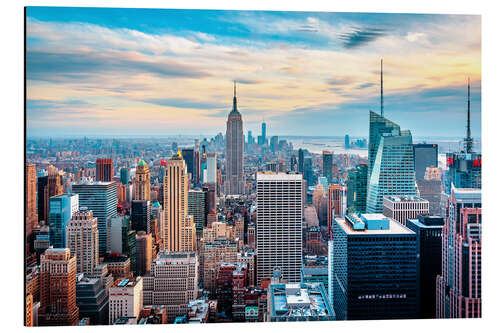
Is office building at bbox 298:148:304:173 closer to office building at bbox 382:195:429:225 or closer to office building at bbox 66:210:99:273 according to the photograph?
office building at bbox 382:195:429:225

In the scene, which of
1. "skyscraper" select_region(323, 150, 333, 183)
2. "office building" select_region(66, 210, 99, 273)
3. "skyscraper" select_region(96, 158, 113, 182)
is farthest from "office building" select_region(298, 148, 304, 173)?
"office building" select_region(66, 210, 99, 273)

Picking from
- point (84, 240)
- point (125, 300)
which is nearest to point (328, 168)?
point (125, 300)

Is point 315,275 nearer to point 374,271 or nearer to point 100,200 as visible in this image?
point 374,271

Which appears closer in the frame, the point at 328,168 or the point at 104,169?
the point at 104,169

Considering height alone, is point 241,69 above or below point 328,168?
above

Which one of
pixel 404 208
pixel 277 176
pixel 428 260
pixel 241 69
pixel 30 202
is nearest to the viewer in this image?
pixel 30 202

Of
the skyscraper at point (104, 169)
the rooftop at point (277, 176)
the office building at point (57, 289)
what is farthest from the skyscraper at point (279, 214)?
the office building at point (57, 289)
